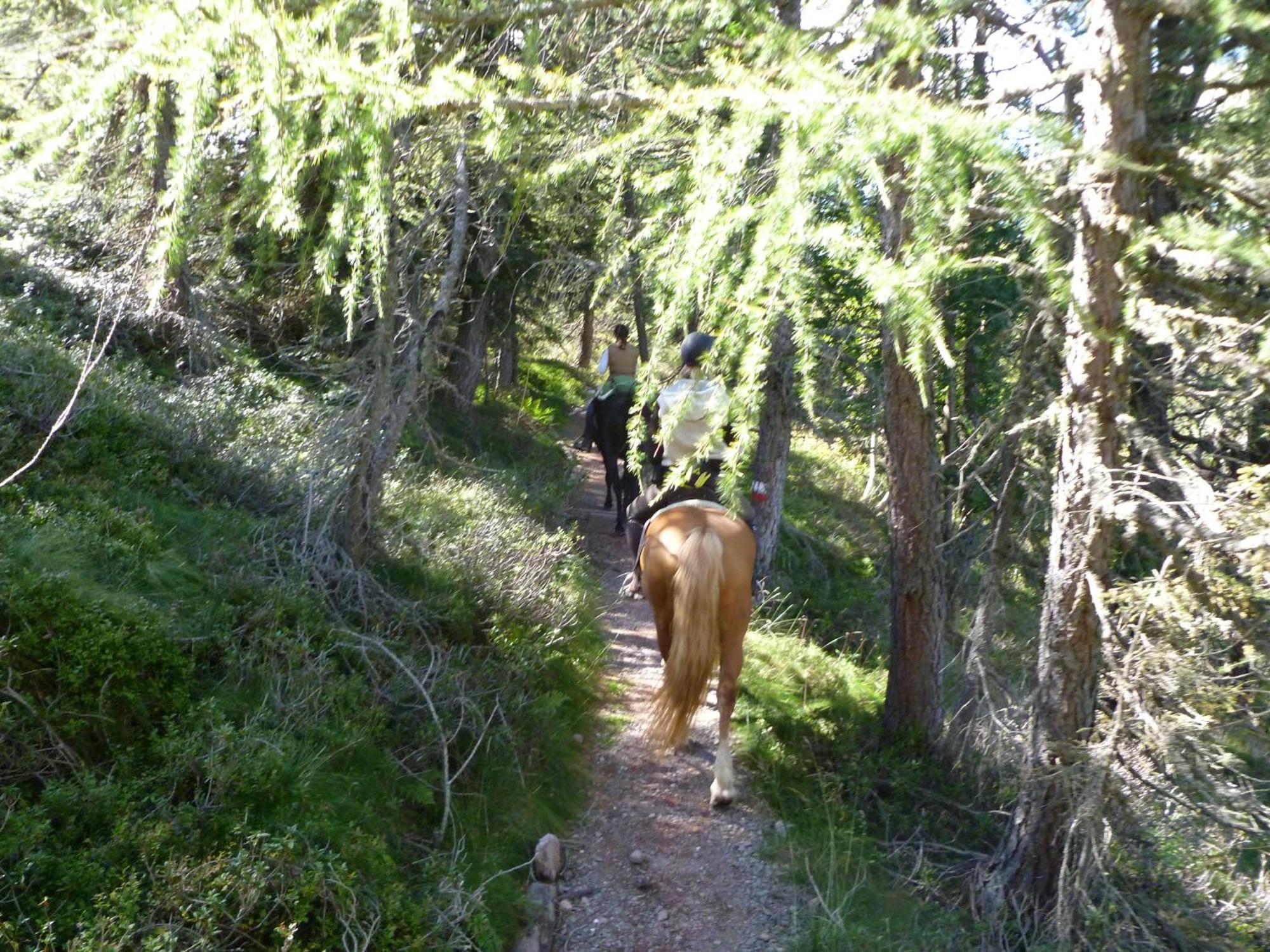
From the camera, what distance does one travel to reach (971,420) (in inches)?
342

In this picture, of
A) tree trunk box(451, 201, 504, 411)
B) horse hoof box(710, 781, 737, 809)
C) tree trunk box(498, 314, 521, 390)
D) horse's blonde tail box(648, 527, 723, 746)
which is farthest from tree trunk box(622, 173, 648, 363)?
horse hoof box(710, 781, 737, 809)

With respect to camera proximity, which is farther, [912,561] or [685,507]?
[912,561]

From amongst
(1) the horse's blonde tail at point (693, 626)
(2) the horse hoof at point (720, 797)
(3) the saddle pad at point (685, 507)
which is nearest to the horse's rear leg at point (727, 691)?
(2) the horse hoof at point (720, 797)

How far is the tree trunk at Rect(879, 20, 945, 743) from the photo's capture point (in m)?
7.34

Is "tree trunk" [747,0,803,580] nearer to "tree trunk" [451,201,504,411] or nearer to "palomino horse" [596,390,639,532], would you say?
"palomino horse" [596,390,639,532]

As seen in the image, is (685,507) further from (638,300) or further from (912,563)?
(638,300)

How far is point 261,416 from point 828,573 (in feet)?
25.4

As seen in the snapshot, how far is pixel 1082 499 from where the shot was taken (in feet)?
16.5

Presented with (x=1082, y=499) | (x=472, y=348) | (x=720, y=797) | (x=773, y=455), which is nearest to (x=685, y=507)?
(x=720, y=797)

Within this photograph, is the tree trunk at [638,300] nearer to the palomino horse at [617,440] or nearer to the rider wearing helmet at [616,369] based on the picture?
the rider wearing helmet at [616,369]

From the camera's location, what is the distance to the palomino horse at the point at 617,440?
510 inches

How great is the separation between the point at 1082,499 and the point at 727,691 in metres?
2.57

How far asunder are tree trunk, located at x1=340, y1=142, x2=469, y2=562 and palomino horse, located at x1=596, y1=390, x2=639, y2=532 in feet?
18.5

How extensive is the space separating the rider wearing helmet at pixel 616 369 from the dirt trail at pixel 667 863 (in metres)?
5.66
